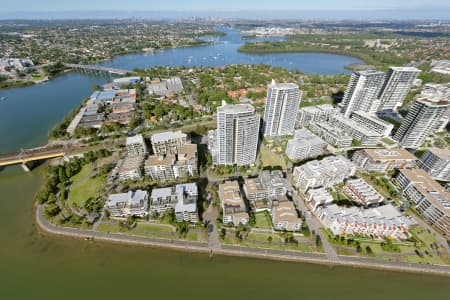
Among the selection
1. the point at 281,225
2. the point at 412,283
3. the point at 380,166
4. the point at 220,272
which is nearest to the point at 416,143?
the point at 380,166

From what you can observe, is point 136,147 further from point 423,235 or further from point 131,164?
point 423,235

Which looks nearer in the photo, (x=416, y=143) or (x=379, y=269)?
(x=379, y=269)

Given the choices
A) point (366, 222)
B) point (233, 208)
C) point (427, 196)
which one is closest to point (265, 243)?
point (233, 208)

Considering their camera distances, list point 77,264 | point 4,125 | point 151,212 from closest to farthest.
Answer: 1. point 77,264
2. point 151,212
3. point 4,125

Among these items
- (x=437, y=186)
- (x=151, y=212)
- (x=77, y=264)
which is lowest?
(x=77, y=264)

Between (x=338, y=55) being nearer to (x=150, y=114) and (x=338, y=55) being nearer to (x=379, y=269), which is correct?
(x=150, y=114)

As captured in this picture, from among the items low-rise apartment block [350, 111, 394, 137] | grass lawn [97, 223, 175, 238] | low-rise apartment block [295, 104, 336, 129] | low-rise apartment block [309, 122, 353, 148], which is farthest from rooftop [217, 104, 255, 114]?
low-rise apartment block [350, 111, 394, 137]

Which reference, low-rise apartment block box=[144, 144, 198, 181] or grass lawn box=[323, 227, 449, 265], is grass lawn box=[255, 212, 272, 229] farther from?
low-rise apartment block box=[144, 144, 198, 181]
